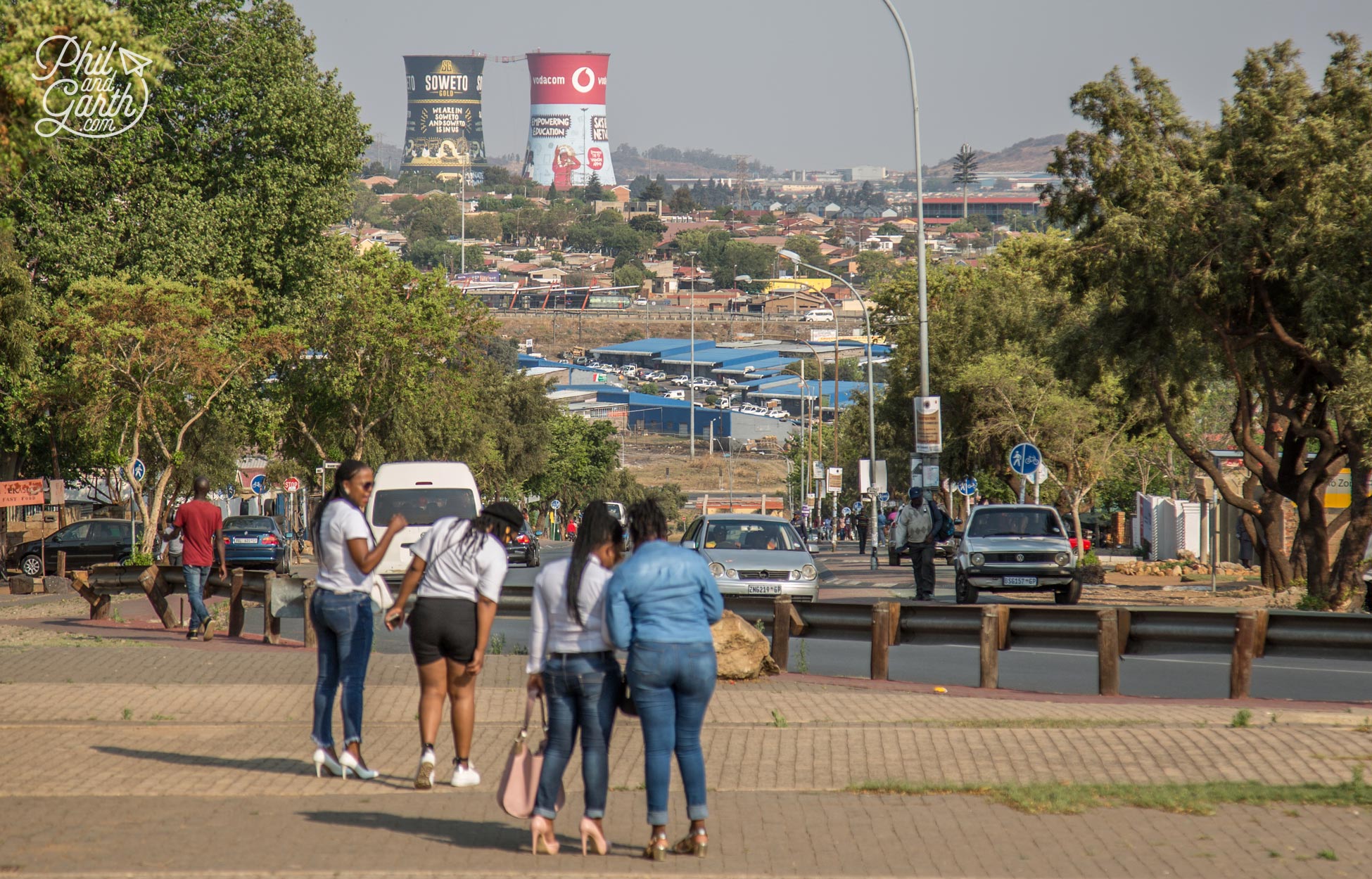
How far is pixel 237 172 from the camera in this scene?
108ft

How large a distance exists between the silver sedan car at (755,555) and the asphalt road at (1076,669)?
0.94 meters

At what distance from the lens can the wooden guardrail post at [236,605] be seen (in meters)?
16.5

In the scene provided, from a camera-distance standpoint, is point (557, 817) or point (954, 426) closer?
point (557, 817)

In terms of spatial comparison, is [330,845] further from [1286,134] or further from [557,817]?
[1286,134]

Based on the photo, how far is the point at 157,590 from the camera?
56.1 ft

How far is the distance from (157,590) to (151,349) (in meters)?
14.9

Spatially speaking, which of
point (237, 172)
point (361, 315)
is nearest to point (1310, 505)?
point (237, 172)

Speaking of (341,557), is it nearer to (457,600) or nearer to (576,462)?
(457,600)

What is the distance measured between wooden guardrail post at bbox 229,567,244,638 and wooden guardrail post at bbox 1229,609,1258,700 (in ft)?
33.2

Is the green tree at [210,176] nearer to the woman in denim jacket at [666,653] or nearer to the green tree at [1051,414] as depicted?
the green tree at [1051,414]

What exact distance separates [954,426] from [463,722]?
4066 centimetres

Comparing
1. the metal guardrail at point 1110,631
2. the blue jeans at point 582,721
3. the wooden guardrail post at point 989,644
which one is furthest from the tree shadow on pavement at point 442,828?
the metal guardrail at point 1110,631

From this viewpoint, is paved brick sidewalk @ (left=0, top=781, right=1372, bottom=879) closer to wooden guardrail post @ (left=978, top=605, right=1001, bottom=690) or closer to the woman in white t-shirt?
the woman in white t-shirt

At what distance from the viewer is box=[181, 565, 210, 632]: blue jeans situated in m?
15.6
